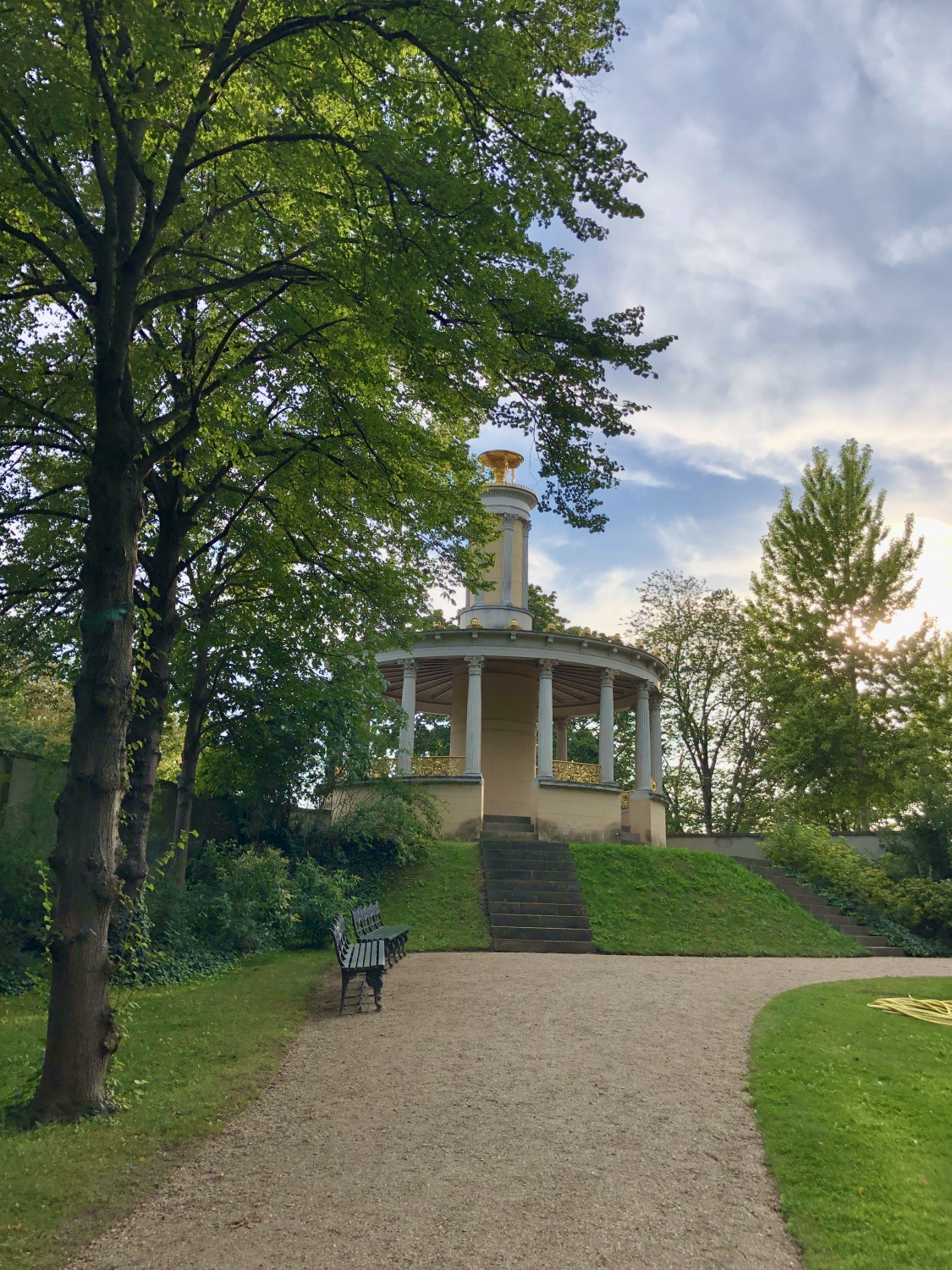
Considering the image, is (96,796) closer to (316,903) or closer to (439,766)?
(316,903)

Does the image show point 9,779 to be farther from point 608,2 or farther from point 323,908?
point 608,2

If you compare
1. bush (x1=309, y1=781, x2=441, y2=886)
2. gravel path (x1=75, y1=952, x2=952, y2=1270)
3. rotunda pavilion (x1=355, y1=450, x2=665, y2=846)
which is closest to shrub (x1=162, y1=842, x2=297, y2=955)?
bush (x1=309, y1=781, x2=441, y2=886)

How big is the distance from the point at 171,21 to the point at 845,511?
101 ft

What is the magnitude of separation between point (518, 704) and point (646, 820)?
4.94 metres

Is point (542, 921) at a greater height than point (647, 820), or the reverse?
point (647, 820)

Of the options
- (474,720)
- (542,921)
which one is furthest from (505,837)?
(542,921)

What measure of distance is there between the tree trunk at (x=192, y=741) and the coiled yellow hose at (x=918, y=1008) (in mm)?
10514

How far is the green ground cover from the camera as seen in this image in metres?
4.39

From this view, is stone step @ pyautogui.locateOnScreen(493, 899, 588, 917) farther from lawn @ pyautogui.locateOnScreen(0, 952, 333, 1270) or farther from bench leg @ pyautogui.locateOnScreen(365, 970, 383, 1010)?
bench leg @ pyautogui.locateOnScreen(365, 970, 383, 1010)

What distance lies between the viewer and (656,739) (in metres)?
28.2

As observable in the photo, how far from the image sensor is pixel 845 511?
33031 millimetres

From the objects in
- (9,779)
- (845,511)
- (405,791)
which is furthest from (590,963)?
(845,511)

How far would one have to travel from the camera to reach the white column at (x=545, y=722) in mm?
23453

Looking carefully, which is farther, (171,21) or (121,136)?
(121,136)
